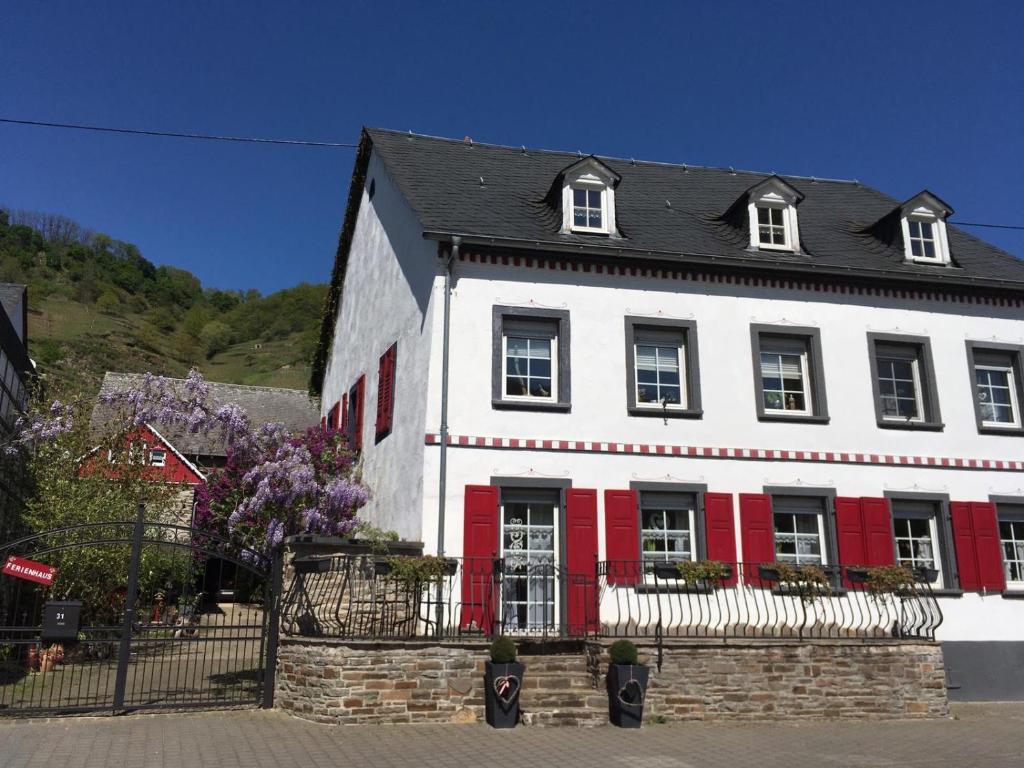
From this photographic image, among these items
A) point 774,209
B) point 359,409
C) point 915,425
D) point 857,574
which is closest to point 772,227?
point 774,209

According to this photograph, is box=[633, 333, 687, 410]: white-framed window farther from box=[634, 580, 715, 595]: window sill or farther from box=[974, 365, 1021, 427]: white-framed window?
box=[974, 365, 1021, 427]: white-framed window

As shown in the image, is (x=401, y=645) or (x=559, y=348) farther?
(x=559, y=348)

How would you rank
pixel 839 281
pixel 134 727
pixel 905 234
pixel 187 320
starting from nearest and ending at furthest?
1. pixel 134 727
2. pixel 839 281
3. pixel 905 234
4. pixel 187 320

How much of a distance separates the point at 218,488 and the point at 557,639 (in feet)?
24.4

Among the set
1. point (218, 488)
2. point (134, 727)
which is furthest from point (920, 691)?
point (218, 488)

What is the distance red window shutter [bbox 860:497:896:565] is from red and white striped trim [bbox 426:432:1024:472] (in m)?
0.73

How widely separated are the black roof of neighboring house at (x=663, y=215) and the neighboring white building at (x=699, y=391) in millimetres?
82

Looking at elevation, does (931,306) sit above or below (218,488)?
above

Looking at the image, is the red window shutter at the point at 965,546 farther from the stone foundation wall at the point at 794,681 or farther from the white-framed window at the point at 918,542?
the stone foundation wall at the point at 794,681

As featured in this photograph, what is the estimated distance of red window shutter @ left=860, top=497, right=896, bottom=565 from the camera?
540 inches

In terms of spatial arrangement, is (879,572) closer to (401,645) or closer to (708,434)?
(708,434)

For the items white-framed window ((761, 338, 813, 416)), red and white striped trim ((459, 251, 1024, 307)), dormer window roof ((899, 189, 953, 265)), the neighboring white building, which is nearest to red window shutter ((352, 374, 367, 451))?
the neighboring white building

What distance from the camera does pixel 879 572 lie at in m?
12.0

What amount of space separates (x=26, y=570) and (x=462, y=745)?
18.0 feet
